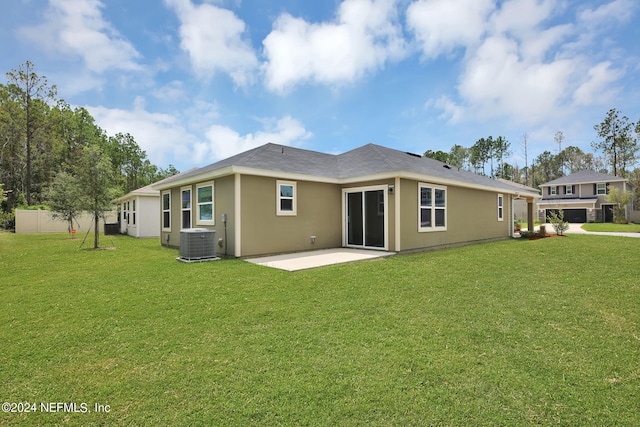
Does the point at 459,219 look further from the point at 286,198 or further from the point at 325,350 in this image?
the point at 325,350

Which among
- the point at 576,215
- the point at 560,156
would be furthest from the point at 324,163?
the point at 560,156

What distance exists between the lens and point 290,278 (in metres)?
6.03

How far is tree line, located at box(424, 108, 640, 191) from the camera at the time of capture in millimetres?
37281

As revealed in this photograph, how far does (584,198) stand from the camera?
3167 centimetres

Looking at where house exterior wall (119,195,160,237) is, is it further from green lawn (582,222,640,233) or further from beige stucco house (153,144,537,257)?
green lawn (582,222,640,233)

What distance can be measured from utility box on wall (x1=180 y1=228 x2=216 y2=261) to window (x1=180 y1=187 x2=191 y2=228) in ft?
9.58

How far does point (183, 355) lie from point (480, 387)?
264cm

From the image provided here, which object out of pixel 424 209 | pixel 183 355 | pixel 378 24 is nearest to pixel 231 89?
pixel 378 24

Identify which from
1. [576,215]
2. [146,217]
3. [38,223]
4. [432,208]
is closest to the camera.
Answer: [432,208]

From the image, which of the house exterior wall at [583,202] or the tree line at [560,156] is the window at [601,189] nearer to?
the house exterior wall at [583,202]

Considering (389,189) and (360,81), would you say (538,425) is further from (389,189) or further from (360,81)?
(360,81)

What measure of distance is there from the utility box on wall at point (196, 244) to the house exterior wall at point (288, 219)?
3.00ft

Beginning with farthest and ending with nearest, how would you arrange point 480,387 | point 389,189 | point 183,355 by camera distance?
1. point 389,189
2. point 183,355
3. point 480,387

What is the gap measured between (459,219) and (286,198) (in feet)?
22.6
